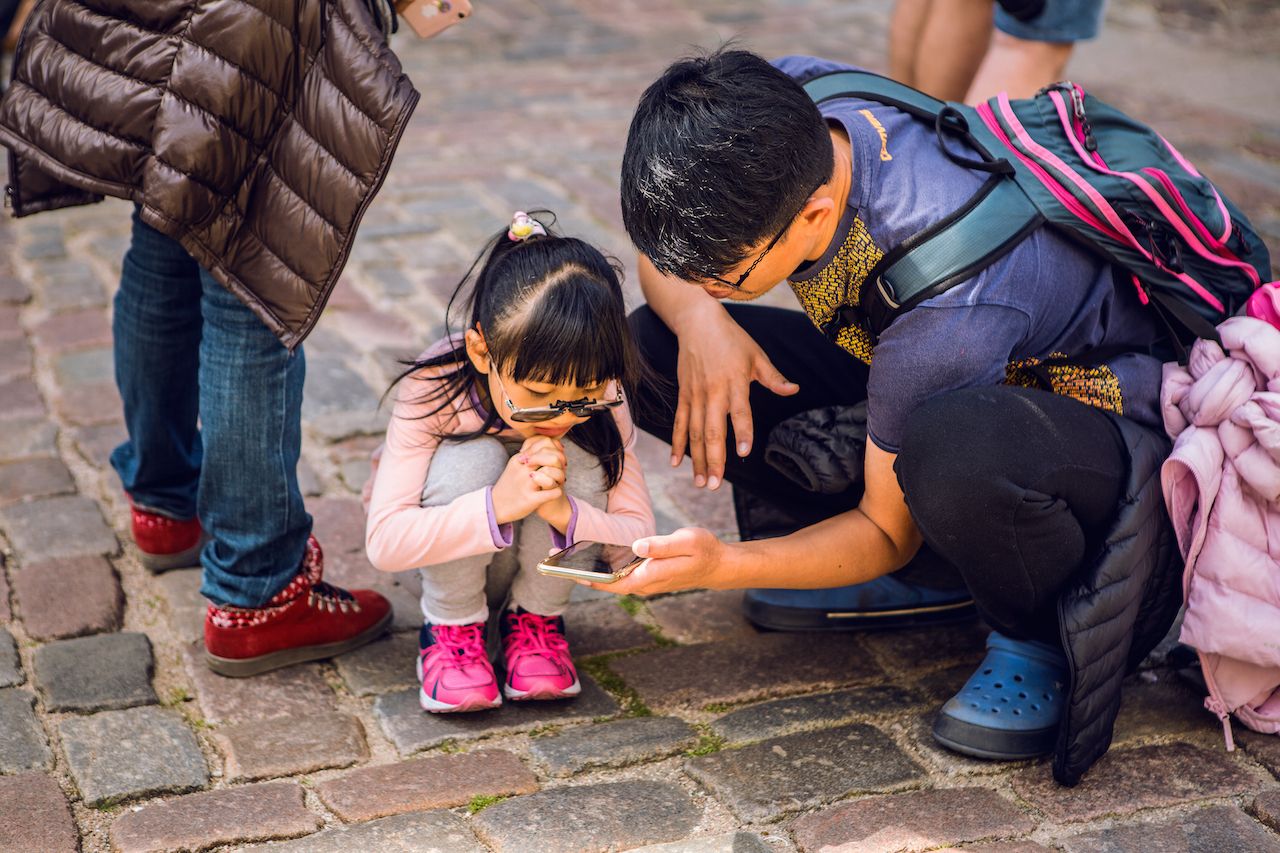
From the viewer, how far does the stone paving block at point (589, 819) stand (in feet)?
6.25

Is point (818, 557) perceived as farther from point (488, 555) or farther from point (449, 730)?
point (449, 730)

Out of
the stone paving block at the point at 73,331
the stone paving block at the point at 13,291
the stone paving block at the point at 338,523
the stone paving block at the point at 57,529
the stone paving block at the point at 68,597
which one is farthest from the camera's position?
the stone paving block at the point at 13,291

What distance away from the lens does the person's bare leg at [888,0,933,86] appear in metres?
3.77

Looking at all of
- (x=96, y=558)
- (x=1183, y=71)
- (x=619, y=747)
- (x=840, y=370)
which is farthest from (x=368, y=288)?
(x=1183, y=71)

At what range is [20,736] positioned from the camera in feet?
6.82

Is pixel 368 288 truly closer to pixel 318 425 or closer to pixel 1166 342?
pixel 318 425

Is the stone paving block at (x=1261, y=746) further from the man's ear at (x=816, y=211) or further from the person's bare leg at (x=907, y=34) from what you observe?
the person's bare leg at (x=907, y=34)

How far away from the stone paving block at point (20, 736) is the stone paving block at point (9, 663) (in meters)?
0.03

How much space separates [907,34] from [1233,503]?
2.19 m

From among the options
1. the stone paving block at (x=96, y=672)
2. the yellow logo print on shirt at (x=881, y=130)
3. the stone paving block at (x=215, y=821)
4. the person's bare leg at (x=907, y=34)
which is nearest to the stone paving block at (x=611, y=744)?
the stone paving block at (x=215, y=821)

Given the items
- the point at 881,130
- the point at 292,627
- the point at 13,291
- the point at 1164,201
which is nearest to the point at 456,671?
the point at 292,627

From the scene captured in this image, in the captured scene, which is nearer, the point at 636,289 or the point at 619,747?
the point at 619,747

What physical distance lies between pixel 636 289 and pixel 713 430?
163 cm

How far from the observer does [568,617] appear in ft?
8.43
